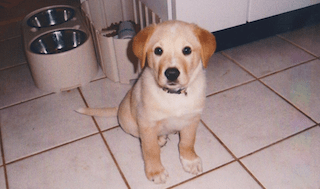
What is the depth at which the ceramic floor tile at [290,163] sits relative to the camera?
4.76 feet

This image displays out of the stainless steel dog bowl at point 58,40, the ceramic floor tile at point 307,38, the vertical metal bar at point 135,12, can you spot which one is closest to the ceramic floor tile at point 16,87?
the stainless steel dog bowl at point 58,40

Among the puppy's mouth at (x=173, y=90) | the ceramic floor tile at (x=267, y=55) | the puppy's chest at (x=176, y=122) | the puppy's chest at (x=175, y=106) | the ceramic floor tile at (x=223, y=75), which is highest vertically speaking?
the puppy's mouth at (x=173, y=90)

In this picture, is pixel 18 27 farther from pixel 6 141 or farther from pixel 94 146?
pixel 94 146

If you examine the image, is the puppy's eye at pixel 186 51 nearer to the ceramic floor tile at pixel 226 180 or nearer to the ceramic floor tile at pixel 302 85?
the ceramic floor tile at pixel 226 180

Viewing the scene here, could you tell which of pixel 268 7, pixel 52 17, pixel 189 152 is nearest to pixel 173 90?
pixel 189 152

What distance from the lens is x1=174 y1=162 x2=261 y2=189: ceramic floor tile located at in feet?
4.78

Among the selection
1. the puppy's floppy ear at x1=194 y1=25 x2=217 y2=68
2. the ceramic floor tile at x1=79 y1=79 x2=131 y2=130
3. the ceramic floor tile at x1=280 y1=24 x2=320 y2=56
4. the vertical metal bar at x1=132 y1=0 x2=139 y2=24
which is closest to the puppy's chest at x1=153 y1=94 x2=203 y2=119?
the puppy's floppy ear at x1=194 y1=25 x2=217 y2=68

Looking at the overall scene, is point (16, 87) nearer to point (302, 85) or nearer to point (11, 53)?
point (11, 53)

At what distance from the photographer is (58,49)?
241cm

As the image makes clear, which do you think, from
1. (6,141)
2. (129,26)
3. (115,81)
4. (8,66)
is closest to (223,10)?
(129,26)

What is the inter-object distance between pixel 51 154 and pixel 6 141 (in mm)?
336

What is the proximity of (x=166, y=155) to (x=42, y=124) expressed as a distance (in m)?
0.85

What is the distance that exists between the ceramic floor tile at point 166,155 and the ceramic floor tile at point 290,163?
16 centimetres

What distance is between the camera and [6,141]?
1.79 meters
